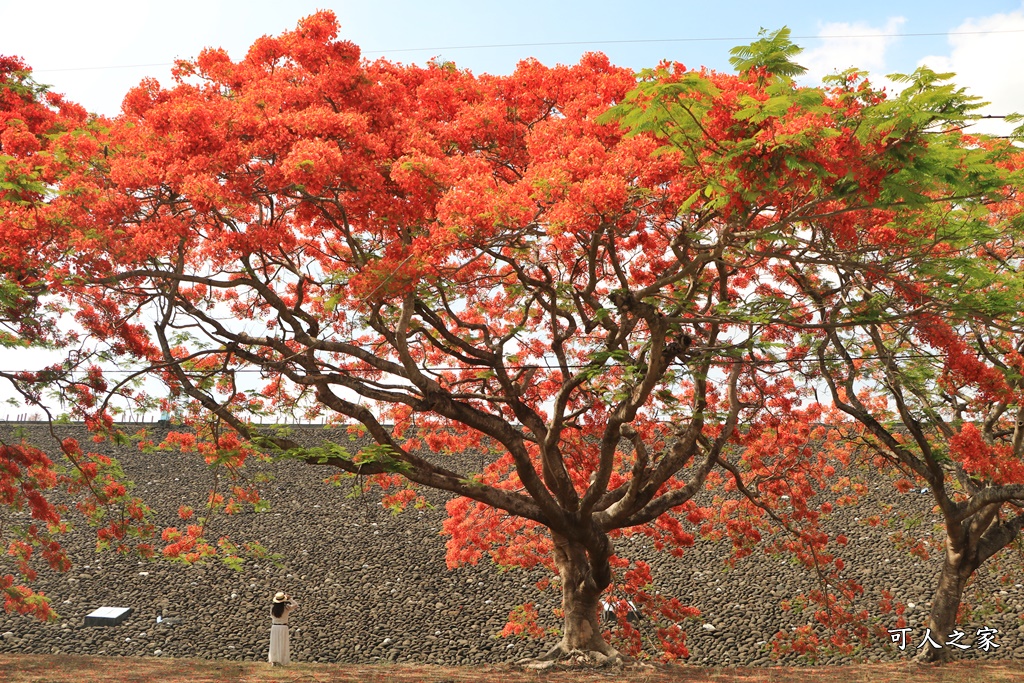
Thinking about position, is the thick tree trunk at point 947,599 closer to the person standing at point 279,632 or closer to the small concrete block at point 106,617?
the person standing at point 279,632

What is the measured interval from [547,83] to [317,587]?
970 cm

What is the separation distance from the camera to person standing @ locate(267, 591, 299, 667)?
10625 mm

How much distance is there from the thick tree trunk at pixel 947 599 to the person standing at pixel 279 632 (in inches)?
299

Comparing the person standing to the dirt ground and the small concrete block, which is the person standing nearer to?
the dirt ground

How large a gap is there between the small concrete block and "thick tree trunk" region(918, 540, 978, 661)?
1146 centimetres

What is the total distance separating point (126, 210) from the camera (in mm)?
7348

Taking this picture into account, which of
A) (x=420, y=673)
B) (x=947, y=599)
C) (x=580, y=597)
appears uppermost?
(x=580, y=597)

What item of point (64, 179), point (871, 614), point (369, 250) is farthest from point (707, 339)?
point (871, 614)

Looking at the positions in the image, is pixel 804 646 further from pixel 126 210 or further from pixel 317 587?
pixel 126 210

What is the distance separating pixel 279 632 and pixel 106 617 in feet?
15.6

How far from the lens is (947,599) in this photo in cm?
1060

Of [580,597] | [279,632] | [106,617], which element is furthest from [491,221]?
[106,617]

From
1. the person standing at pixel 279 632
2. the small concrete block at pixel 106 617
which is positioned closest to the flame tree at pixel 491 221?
the person standing at pixel 279 632

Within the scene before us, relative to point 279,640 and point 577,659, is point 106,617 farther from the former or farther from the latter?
point 577,659
